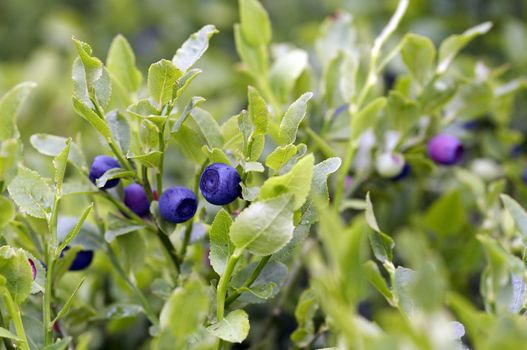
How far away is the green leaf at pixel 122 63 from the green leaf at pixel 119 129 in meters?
0.11

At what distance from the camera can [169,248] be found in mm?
925

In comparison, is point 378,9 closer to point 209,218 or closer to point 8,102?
point 209,218

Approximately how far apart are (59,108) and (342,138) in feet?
3.87

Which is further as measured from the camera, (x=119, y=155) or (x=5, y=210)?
(x=119, y=155)

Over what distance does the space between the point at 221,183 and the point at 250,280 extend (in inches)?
4.4

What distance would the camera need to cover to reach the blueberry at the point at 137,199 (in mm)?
937

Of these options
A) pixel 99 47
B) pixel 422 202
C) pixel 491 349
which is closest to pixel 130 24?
pixel 99 47

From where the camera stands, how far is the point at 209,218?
3.21ft

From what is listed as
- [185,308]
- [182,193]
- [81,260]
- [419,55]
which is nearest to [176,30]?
[419,55]

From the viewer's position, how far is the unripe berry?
120 cm

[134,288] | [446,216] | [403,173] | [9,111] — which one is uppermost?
[9,111]

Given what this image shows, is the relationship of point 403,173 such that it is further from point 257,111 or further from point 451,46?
point 257,111

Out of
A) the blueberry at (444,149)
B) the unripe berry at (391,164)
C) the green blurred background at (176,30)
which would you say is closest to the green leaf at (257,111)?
the unripe berry at (391,164)

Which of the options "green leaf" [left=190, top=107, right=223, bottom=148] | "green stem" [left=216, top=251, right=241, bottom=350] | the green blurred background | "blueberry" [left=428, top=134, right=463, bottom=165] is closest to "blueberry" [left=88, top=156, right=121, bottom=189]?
"green leaf" [left=190, top=107, right=223, bottom=148]
